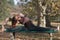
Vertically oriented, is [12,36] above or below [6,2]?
below

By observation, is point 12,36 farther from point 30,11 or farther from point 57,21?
point 57,21

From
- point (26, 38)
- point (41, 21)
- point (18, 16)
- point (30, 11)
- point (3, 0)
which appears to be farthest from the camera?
point (3, 0)

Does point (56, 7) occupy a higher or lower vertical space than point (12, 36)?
higher

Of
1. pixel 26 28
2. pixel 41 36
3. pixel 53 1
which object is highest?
pixel 53 1

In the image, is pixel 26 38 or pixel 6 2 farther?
pixel 6 2

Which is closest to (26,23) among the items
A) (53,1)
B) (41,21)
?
(41,21)

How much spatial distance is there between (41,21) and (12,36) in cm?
403

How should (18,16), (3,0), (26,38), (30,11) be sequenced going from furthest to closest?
(3,0) < (30,11) < (26,38) < (18,16)

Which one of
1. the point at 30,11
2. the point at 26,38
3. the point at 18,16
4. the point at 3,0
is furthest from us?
the point at 3,0

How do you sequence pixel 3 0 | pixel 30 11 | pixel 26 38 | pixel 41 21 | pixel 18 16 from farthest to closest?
pixel 3 0 → pixel 30 11 → pixel 41 21 → pixel 26 38 → pixel 18 16

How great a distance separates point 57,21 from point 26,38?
691 cm

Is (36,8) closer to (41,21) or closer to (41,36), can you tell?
(41,21)

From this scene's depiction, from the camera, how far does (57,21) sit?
56.6 feet

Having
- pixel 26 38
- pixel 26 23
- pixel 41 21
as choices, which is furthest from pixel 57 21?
pixel 26 23
